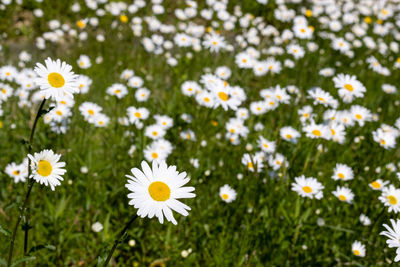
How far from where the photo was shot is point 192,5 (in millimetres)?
5621

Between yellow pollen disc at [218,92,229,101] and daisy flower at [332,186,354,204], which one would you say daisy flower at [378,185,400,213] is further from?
yellow pollen disc at [218,92,229,101]

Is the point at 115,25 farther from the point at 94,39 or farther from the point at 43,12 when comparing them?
the point at 43,12

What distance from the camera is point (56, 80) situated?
5.20ft

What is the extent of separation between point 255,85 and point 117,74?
6.36 ft

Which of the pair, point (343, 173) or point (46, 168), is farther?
point (343, 173)

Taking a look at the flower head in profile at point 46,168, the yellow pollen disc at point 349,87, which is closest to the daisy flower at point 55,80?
the flower head in profile at point 46,168

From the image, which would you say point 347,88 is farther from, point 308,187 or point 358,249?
point 358,249

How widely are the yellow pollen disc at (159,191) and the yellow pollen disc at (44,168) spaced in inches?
20.0

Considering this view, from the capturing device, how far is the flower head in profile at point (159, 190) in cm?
137

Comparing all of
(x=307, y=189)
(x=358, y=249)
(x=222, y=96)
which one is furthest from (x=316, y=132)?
(x=358, y=249)

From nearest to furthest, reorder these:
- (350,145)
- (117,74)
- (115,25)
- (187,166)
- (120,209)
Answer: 1. (120,209)
2. (187,166)
3. (350,145)
4. (117,74)
5. (115,25)

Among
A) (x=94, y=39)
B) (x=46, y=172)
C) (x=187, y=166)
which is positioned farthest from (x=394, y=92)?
(x=46, y=172)

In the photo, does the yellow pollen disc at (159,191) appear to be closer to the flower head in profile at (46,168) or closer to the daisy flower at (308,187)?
the flower head in profile at (46,168)

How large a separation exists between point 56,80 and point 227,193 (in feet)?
5.54
